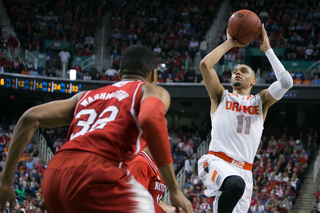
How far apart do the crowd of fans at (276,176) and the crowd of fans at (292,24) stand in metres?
4.28

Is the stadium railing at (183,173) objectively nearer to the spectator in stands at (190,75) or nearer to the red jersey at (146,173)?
the spectator in stands at (190,75)

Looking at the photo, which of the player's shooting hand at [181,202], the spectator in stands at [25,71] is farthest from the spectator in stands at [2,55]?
the player's shooting hand at [181,202]

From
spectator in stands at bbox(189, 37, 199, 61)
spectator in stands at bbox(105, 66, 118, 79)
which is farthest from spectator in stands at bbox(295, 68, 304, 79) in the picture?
spectator in stands at bbox(105, 66, 118, 79)

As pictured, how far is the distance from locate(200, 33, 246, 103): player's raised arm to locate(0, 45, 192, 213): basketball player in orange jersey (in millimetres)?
1888

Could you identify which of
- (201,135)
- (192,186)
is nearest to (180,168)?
(192,186)

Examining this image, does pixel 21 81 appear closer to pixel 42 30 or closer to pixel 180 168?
Result: pixel 42 30

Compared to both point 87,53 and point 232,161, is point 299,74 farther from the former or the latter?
point 232,161

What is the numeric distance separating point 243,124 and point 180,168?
10.7m

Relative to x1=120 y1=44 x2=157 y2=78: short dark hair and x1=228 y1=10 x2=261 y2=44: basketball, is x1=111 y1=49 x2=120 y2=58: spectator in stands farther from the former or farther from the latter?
x1=120 y1=44 x2=157 y2=78: short dark hair

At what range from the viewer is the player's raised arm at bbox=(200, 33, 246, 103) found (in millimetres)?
4469

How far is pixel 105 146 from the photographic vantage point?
7.78 feet

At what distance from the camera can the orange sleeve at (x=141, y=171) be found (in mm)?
3756

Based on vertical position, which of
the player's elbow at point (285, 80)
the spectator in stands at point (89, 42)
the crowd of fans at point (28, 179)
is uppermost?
the spectator in stands at point (89, 42)

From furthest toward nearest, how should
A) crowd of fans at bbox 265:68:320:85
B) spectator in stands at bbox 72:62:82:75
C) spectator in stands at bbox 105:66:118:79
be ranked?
1. spectator in stands at bbox 72:62:82:75
2. spectator in stands at bbox 105:66:118:79
3. crowd of fans at bbox 265:68:320:85
